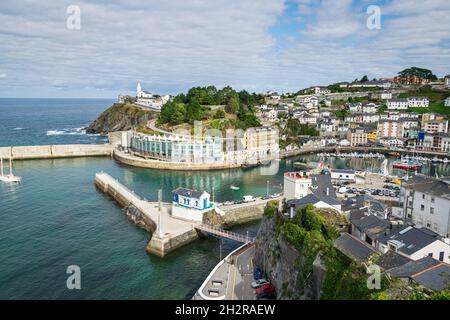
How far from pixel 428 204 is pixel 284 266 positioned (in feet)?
44.6

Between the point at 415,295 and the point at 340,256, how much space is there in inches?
144

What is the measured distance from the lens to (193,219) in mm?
29000

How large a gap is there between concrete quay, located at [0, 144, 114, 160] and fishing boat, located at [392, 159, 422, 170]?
50244 millimetres

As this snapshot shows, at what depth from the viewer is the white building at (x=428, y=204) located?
23750mm

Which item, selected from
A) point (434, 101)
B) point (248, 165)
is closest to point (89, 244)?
point (248, 165)

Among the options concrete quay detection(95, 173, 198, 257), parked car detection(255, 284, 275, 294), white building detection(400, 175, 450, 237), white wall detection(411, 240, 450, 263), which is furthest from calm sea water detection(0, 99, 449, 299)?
white building detection(400, 175, 450, 237)

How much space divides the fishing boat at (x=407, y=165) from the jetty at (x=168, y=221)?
35152 millimetres

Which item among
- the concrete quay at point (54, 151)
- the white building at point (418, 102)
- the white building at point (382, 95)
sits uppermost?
the white building at point (382, 95)

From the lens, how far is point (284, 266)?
59.4 feet

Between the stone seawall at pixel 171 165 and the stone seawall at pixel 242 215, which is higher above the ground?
the stone seawall at pixel 171 165

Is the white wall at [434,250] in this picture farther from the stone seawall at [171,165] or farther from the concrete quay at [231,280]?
the stone seawall at [171,165]

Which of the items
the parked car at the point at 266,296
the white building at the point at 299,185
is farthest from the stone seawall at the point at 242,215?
the parked car at the point at 266,296
